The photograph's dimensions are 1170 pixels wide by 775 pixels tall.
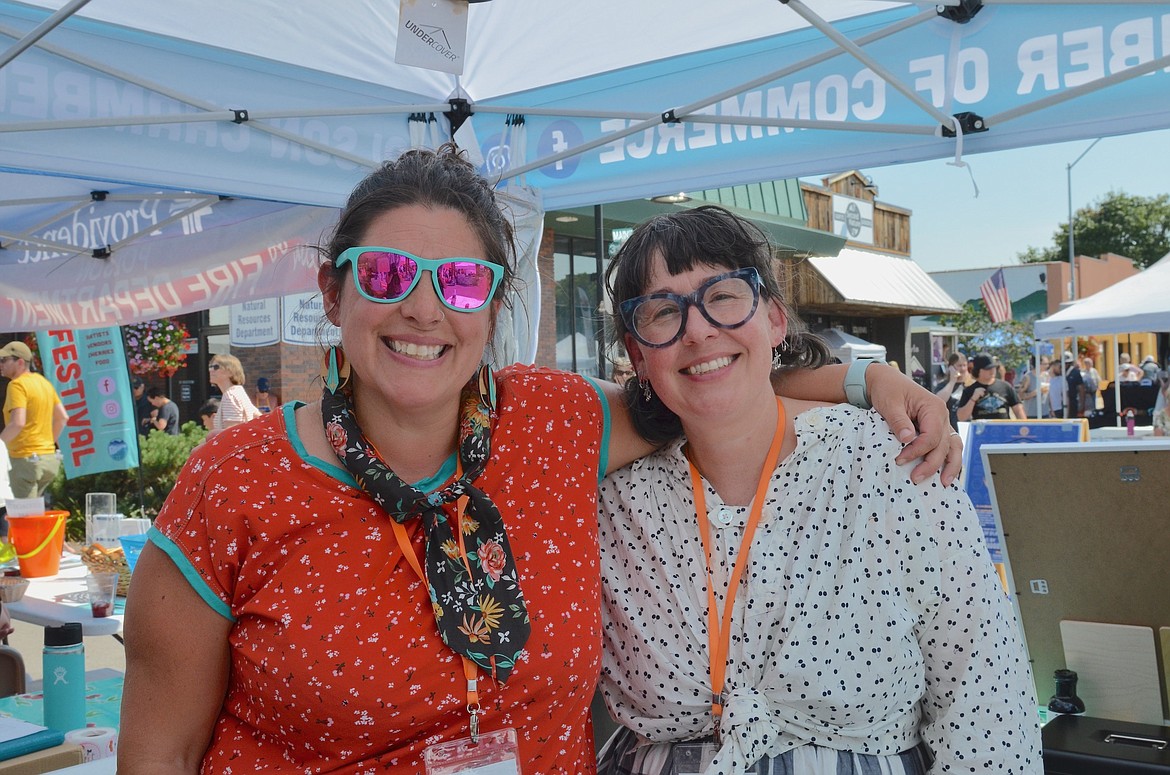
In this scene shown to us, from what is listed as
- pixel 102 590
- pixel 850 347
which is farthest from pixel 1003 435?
pixel 850 347

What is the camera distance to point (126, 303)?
17.3 feet

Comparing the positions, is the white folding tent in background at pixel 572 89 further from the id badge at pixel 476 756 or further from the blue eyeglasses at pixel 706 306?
the id badge at pixel 476 756

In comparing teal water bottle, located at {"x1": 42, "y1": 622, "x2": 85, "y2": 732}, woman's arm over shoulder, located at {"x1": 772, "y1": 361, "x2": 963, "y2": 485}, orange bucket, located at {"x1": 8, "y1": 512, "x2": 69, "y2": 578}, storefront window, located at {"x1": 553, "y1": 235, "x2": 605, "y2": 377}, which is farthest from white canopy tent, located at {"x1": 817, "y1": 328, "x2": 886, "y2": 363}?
teal water bottle, located at {"x1": 42, "y1": 622, "x2": 85, "y2": 732}

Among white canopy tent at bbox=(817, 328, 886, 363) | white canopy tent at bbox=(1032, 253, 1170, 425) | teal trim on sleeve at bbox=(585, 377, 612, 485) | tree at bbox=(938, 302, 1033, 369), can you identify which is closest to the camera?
teal trim on sleeve at bbox=(585, 377, 612, 485)

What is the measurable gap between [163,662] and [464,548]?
54 centimetres

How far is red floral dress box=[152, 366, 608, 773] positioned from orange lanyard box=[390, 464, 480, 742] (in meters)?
0.01

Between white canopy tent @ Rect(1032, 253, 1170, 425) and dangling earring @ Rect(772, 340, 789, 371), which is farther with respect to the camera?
white canopy tent @ Rect(1032, 253, 1170, 425)

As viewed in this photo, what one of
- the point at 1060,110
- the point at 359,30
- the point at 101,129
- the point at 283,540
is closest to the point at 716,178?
the point at 1060,110

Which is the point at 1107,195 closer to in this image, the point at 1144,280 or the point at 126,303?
the point at 1144,280

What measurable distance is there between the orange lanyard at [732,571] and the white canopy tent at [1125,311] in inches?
353

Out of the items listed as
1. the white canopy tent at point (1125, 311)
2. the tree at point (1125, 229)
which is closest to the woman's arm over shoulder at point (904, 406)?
the white canopy tent at point (1125, 311)

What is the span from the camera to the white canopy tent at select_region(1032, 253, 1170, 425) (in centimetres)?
950

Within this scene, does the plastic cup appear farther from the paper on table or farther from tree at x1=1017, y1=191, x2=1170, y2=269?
tree at x1=1017, y1=191, x2=1170, y2=269

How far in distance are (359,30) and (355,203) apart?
216 cm
